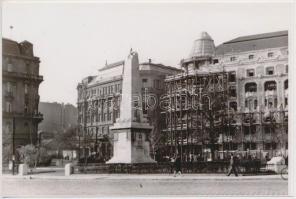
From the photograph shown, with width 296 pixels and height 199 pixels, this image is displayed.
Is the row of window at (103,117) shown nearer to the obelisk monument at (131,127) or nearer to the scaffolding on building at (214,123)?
the scaffolding on building at (214,123)

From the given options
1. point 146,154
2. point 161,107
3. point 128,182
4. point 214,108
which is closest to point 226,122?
point 214,108

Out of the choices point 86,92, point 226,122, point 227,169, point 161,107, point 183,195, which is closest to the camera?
point 183,195

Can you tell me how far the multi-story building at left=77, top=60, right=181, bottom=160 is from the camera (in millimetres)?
75325

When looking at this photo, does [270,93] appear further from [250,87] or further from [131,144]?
[131,144]

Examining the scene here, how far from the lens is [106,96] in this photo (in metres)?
81.7

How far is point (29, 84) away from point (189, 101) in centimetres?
2031

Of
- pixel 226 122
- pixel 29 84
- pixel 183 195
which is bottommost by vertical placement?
pixel 183 195

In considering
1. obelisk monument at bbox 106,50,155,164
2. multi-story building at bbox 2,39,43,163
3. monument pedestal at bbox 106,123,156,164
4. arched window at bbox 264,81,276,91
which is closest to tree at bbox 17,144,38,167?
multi-story building at bbox 2,39,43,163

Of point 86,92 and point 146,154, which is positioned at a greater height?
point 86,92

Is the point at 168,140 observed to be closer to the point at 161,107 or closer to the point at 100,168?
the point at 161,107

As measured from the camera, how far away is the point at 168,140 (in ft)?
227

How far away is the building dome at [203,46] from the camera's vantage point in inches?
2783

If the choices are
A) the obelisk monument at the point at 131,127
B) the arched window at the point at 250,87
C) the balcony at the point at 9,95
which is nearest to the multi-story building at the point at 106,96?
the balcony at the point at 9,95

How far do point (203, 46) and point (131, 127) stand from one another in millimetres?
41510
